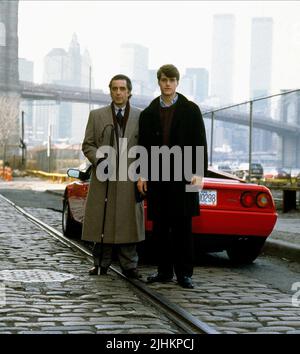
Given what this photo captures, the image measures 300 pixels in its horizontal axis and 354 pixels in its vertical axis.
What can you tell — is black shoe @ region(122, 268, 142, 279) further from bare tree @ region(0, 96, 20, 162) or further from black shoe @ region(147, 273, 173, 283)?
bare tree @ region(0, 96, 20, 162)

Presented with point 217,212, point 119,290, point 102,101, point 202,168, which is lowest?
point 119,290

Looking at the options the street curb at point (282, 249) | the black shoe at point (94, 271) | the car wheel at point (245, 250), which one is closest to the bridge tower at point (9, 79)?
the street curb at point (282, 249)

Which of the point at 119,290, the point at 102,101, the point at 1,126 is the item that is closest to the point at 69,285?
the point at 119,290

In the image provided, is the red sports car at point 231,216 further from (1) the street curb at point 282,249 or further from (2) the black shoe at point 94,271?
(2) the black shoe at point 94,271

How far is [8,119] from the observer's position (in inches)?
3428

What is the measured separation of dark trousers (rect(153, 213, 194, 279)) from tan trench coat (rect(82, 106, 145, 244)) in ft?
1.11

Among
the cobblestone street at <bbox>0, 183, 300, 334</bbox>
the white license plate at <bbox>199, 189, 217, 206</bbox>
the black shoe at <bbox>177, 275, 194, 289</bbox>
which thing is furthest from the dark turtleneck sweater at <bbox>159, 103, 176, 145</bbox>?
the white license plate at <bbox>199, 189, 217, 206</bbox>

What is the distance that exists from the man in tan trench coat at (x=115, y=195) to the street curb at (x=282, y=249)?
2515 mm

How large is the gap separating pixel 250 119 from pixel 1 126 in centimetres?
7109

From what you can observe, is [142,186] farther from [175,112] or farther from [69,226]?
[69,226]

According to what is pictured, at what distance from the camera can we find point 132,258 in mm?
6969

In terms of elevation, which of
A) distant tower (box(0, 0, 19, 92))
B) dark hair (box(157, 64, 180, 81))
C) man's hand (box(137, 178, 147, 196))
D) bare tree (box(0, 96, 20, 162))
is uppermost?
distant tower (box(0, 0, 19, 92))

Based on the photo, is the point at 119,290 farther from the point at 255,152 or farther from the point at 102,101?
the point at 102,101

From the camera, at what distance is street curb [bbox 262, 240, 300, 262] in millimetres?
8789
